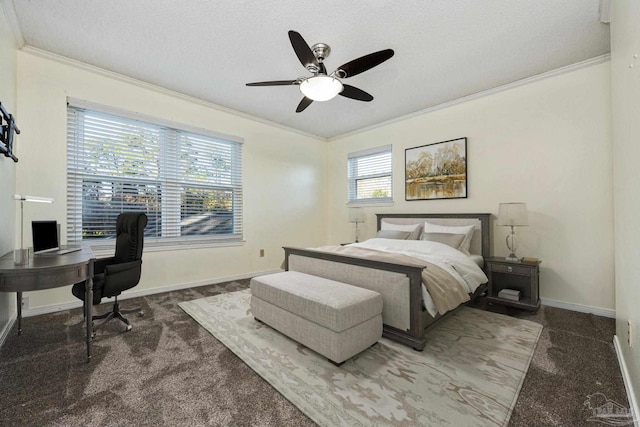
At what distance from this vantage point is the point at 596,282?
9.31ft

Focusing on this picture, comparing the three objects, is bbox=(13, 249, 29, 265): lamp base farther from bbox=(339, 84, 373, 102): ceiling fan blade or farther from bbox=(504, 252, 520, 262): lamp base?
bbox=(504, 252, 520, 262): lamp base

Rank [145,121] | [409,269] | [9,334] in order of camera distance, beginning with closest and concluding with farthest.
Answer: [409,269], [9,334], [145,121]

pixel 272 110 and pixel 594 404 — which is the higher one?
pixel 272 110

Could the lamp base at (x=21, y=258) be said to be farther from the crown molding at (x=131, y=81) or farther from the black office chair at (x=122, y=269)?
the crown molding at (x=131, y=81)

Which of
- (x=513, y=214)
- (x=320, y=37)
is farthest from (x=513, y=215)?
(x=320, y=37)

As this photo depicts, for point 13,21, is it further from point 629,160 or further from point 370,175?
point 629,160

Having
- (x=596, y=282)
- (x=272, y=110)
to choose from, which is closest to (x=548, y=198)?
(x=596, y=282)

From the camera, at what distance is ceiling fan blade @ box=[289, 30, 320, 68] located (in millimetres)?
1892

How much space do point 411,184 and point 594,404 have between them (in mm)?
3256

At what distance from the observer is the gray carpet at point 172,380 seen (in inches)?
55.7

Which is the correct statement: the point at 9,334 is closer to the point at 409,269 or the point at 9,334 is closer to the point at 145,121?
the point at 145,121

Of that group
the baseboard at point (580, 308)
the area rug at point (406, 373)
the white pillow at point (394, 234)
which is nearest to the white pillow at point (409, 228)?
the white pillow at point (394, 234)

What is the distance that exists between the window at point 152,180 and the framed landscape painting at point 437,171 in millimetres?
2873

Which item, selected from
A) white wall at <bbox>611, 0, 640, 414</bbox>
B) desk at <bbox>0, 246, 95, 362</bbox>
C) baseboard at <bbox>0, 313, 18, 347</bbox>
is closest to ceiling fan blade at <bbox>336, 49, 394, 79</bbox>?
white wall at <bbox>611, 0, 640, 414</bbox>
